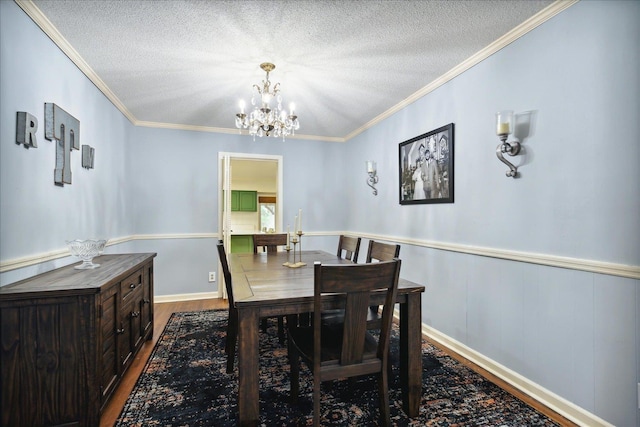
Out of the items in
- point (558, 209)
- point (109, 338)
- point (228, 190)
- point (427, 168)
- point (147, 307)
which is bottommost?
point (147, 307)

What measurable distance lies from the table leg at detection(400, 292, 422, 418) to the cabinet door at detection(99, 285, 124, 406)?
1647 millimetres

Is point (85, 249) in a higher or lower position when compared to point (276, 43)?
lower

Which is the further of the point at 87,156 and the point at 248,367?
the point at 87,156

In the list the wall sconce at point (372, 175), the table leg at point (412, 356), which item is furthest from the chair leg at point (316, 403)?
the wall sconce at point (372, 175)

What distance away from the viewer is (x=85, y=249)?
2.01 m

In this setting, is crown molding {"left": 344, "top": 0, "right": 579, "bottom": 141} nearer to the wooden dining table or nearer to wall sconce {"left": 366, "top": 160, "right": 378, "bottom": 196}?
wall sconce {"left": 366, "top": 160, "right": 378, "bottom": 196}

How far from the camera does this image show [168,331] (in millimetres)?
3090

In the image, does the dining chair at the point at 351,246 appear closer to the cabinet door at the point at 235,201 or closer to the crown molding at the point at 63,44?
the crown molding at the point at 63,44

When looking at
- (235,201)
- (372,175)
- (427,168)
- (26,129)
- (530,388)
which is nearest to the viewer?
(26,129)

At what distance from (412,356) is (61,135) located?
2.68 metres

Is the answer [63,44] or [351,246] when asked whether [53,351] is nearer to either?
[63,44]

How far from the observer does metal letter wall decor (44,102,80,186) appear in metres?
2.00

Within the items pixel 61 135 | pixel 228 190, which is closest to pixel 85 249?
pixel 61 135

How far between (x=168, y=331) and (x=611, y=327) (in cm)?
337
